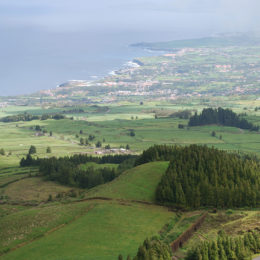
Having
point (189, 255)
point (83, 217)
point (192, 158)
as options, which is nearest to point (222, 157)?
point (192, 158)

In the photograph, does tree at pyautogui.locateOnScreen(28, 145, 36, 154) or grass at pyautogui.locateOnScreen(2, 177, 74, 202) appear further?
tree at pyautogui.locateOnScreen(28, 145, 36, 154)

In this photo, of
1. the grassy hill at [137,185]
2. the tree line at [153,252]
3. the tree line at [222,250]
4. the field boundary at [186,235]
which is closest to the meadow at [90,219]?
the grassy hill at [137,185]

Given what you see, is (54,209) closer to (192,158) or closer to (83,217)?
(83,217)

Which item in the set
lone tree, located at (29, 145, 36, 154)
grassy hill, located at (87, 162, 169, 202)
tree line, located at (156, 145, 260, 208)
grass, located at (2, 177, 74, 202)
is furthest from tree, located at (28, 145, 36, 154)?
tree line, located at (156, 145, 260, 208)

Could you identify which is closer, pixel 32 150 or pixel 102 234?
pixel 102 234

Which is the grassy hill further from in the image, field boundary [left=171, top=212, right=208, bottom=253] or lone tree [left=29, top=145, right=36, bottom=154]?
lone tree [left=29, top=145, right=36, bottom=154]

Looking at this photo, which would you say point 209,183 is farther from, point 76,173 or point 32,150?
point 32,150

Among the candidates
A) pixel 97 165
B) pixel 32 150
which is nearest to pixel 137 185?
pixel 97 165

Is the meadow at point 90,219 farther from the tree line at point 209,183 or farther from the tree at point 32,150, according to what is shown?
the tree at point 32,150
